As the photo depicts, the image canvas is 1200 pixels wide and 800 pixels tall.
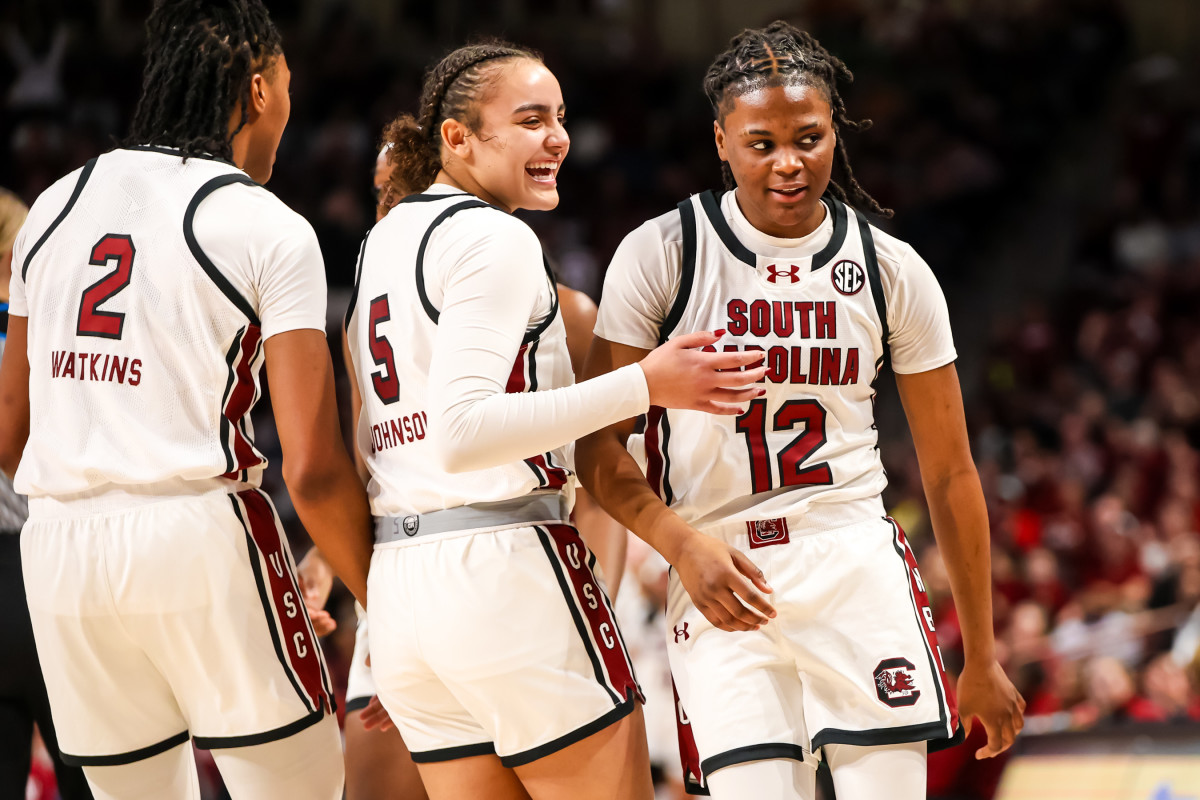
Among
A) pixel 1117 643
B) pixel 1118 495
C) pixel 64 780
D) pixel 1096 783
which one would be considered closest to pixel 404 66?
pixel 1118 495

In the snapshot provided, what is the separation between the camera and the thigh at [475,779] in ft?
8.83

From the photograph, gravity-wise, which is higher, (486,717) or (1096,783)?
(486,717)

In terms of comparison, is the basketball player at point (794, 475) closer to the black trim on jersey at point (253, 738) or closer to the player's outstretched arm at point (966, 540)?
the player's outstretched arm at point (966, 540)

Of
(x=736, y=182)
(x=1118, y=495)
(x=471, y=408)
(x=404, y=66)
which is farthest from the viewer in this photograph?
(x=404, y=66)

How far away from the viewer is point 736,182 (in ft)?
10.2

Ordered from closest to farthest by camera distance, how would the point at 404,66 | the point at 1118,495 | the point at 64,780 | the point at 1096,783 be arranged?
the point at 64,780
the point at 1096,783
the point at 1118,495
the point at 404,66

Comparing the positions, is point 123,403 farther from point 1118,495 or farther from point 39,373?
point 1118,495

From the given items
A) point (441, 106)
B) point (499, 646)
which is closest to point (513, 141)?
point (441, 106)

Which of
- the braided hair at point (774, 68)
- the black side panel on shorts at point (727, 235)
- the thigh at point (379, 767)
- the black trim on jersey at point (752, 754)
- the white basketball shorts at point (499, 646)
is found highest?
the braided hair at point (774, 68)

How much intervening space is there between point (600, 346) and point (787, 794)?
1047 millimetres

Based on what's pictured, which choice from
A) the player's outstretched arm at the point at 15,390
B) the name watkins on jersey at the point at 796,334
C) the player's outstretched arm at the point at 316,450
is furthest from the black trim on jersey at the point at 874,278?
the player's outstretched arm at the point at 15,390

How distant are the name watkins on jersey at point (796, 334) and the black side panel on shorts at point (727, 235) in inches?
4.2

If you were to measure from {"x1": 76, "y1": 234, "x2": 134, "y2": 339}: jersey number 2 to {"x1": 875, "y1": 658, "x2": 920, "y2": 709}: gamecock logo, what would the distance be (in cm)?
172

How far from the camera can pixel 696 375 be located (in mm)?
2584
